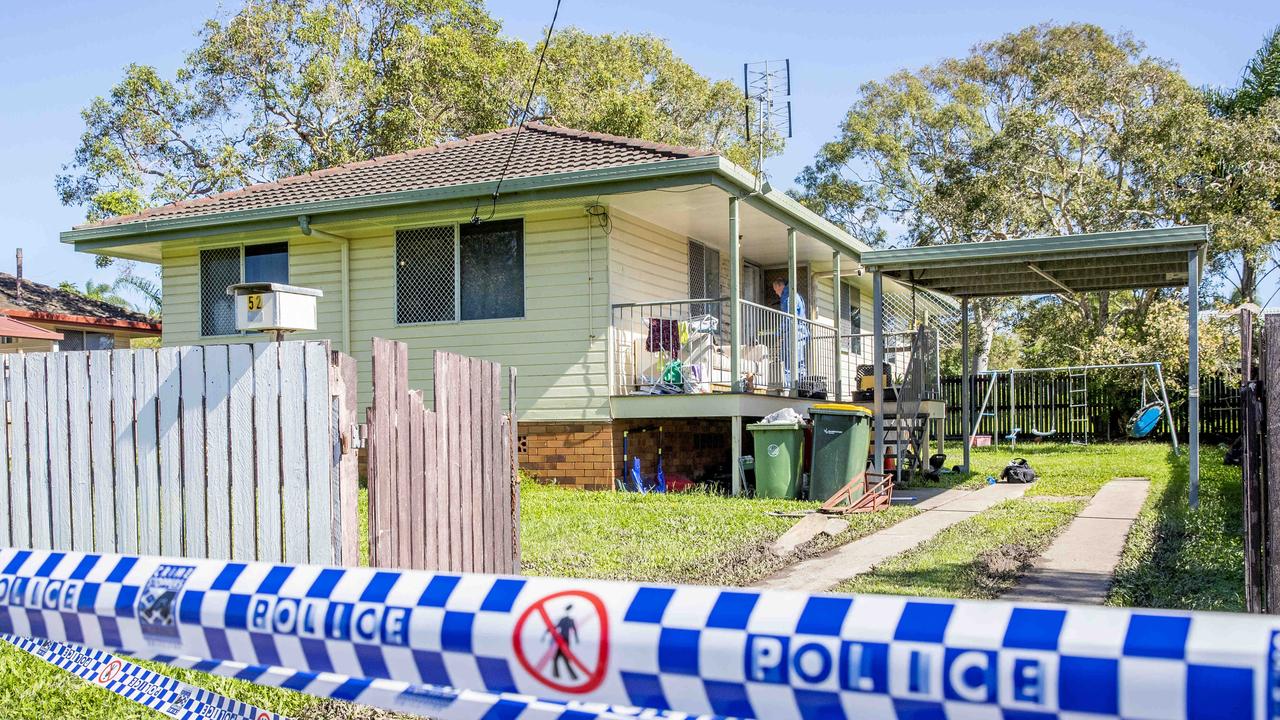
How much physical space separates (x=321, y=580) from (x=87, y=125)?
1245 inches

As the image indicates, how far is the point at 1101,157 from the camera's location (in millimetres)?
31859

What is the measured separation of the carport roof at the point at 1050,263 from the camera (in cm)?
1156

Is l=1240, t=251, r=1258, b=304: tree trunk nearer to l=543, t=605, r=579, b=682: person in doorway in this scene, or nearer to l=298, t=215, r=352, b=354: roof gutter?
l=298, t=215, r=352, b=354: roof gutter

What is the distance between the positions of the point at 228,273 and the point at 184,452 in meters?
11.2

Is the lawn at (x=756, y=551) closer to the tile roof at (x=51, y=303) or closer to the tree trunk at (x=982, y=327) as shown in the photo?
the tile roof at (x=51, y=303)

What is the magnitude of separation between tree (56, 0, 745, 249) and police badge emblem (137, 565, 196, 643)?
2512cm

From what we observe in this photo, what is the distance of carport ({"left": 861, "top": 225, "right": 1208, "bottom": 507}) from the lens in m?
11.3

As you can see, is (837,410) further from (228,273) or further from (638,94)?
(638,94)

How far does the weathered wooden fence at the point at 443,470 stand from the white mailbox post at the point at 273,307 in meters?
1.81

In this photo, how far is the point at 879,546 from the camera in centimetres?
906

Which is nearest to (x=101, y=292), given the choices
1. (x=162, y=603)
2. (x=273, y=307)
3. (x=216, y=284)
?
(x=216, y=284)

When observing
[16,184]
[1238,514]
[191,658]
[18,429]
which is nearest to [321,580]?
[191,658]

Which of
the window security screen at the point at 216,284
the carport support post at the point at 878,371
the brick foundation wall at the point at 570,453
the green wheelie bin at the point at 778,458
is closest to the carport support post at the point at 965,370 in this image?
the carport support post at the point at 878,371

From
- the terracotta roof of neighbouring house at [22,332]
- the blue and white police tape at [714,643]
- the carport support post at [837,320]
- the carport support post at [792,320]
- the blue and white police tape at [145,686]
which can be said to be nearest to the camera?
the blue and white police tape at [714,643]
